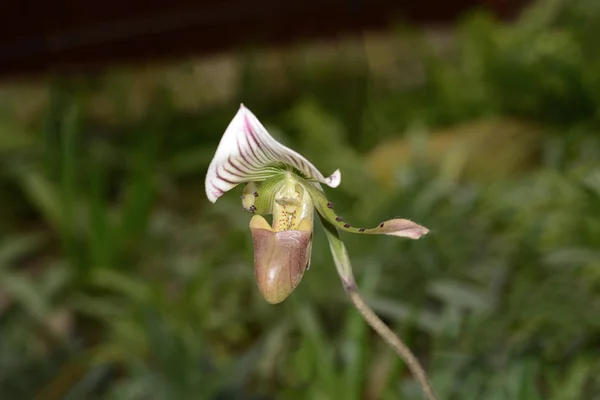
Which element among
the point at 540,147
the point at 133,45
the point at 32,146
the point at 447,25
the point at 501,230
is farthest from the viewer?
the point at 447,25

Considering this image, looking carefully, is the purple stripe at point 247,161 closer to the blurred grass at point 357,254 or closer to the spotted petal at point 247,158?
the spotted petal at point 247,158

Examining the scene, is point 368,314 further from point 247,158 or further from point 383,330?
point 247,158

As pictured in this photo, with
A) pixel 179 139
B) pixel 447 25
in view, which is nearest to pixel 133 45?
pixel 179 139

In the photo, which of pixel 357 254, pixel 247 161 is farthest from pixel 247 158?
pixel 357 254

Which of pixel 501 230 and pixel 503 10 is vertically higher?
pixel 503 10

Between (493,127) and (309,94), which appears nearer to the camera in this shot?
(493,127)

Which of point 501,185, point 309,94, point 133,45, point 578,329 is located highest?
point 133,45

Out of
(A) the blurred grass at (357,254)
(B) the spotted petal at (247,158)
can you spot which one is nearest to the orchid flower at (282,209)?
(B) the spotted petal at (247,158)

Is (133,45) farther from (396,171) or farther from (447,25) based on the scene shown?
(396,171)
